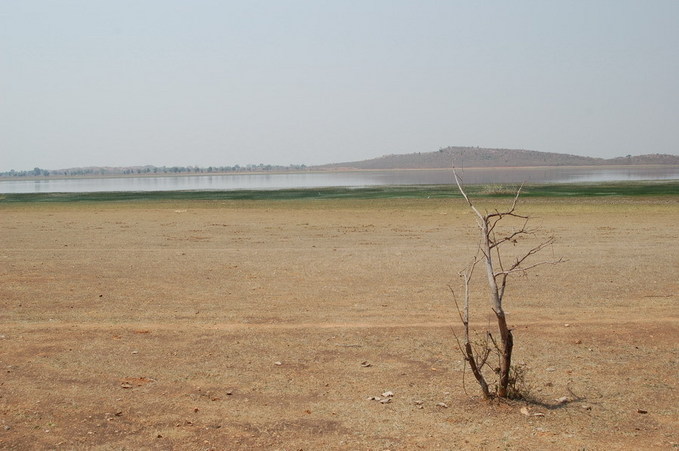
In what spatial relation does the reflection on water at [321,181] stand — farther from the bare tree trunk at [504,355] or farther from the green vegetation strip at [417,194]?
the bare tree trunk at [504,355]

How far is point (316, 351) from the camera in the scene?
9.25m

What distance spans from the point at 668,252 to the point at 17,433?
1625cm

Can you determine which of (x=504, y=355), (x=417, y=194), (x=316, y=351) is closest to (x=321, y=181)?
(x=417, y=194)

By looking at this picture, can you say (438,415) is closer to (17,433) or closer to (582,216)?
(17,433)

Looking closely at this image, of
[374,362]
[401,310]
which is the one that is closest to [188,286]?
[401,310]

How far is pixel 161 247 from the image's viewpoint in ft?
69.1

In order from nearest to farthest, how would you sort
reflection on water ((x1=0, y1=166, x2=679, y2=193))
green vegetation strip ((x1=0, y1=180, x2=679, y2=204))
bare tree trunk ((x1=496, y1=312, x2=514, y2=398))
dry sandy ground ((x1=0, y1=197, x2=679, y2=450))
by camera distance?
dry sandy ground ((x1=0, y1=197, x2=679, y2=450))
bare tree trunk ((x1=496, y1=312, x2=514, y2=398))
green vegetation strip ((x1=0, y1=180, x2=679, y2=204))
reflection on water ((x1=0, y1=166, x2=679, y2=193))

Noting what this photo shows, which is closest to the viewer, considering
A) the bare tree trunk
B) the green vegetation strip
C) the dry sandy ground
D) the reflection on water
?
the dry sandy ground

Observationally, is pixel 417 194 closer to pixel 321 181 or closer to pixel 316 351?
pixel 316 351

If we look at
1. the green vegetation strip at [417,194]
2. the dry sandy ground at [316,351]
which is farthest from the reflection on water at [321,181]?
the dry sandy ground at [316,351]

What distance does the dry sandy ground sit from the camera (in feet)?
22.0

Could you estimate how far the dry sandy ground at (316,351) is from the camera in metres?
6.70

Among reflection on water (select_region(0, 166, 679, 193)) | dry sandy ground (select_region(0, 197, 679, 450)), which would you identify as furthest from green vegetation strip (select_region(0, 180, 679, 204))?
dry sandy ground (select_region(0, 197, 679, 450))

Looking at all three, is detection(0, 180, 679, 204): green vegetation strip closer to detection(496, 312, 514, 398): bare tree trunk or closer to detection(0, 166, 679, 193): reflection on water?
detection(0, 166, 679, 193): reflection on water
